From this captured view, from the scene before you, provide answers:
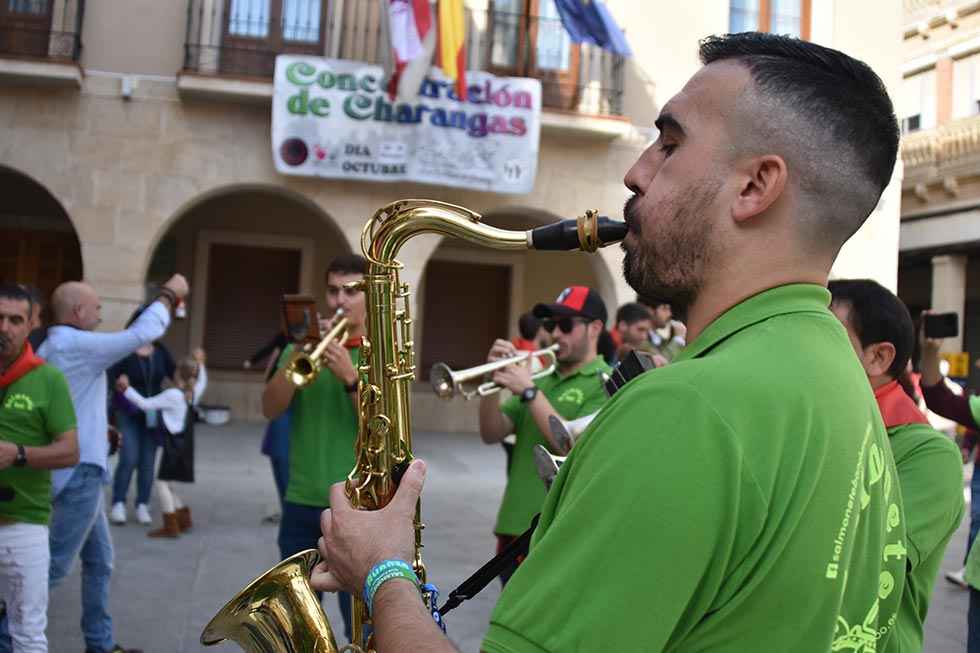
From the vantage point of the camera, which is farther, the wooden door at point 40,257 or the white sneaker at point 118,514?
the wooden door at point 40,257

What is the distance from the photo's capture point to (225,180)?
13258mm

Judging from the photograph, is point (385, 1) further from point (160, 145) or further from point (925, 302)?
point (925, 302)

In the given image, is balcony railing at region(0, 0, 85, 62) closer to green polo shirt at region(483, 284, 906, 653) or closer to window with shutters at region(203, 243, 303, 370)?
window with shutters at region(203, 243, 303, 370)

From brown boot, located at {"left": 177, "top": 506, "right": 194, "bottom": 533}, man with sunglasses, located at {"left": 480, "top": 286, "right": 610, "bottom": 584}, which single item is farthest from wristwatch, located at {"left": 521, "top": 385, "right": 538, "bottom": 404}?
brown boot, located at {"left": 177, "top": 506, "right": 194, "bottom": 533}

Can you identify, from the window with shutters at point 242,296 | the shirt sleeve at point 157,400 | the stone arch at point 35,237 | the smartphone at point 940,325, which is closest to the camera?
the smartphone at point 940,325

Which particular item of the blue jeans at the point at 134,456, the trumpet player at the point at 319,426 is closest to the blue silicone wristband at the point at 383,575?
the trumpet player at the point at 319,426

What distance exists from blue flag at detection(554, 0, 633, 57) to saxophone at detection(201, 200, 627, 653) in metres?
10.5

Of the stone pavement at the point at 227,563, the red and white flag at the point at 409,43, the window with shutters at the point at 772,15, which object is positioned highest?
the window with shutters at the point at 772,15

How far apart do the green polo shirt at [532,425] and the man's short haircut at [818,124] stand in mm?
3207

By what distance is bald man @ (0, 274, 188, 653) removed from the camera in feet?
15.7

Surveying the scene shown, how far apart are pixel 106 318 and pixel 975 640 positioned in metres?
11.5

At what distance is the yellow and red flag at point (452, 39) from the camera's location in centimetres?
1252

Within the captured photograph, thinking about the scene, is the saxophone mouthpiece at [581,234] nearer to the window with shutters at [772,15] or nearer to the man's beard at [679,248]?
the man's beard at [679,248]

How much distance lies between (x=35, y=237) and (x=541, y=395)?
13.7m
